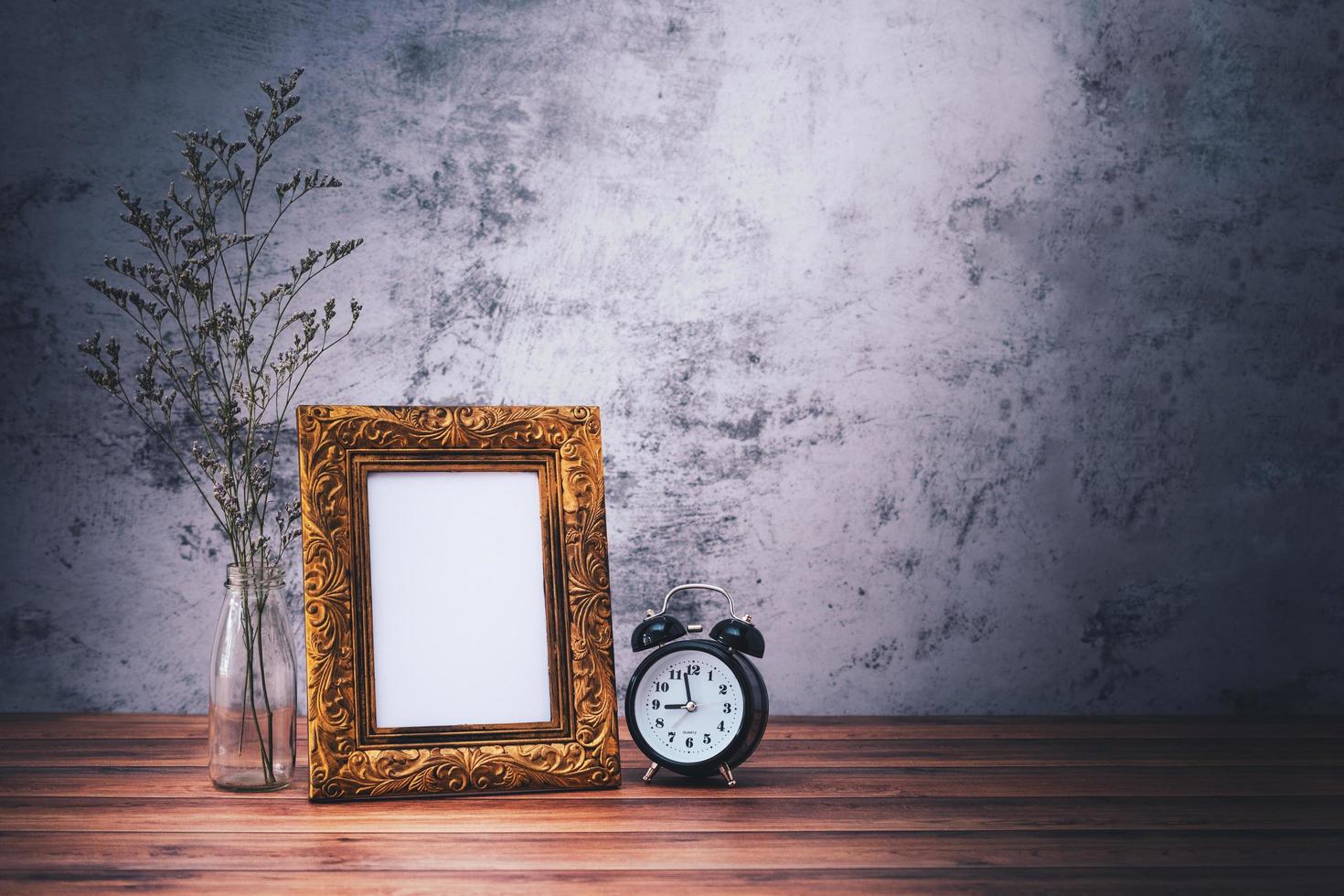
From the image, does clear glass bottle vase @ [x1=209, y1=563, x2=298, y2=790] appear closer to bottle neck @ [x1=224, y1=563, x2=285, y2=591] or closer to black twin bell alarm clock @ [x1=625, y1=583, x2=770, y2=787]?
bottle neck @ [x1=224, y1=563, x2=285, y2=591]

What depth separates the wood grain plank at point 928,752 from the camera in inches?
62.0

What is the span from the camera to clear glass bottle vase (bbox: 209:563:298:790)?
1401 mm

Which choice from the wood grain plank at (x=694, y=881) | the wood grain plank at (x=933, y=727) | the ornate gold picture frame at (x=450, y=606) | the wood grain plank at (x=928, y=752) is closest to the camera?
the wood grain plank at (x=694, y=881)

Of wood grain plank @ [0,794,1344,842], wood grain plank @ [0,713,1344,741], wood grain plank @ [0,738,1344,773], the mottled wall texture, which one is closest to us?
wood grain plank @ [0,794,1344,842]

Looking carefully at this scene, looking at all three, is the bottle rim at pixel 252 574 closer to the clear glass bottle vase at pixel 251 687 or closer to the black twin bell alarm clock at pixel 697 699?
the clear glass bottle vase at pixel 251 687

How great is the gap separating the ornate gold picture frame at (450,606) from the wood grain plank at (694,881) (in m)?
0.28

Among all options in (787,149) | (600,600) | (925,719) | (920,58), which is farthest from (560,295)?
(925,719)

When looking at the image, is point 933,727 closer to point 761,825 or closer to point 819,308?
point 761,825

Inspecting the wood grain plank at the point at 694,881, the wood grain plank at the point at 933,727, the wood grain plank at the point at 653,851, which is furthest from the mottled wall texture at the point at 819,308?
the wood grain plank at the point at 694,881

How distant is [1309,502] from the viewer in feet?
6.45

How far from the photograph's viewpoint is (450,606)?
4.75 feet

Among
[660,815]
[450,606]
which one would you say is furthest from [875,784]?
[450,606]

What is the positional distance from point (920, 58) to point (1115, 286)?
57 centimetres

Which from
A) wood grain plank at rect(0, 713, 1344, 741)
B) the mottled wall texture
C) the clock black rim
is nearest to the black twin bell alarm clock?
the clock black rim
